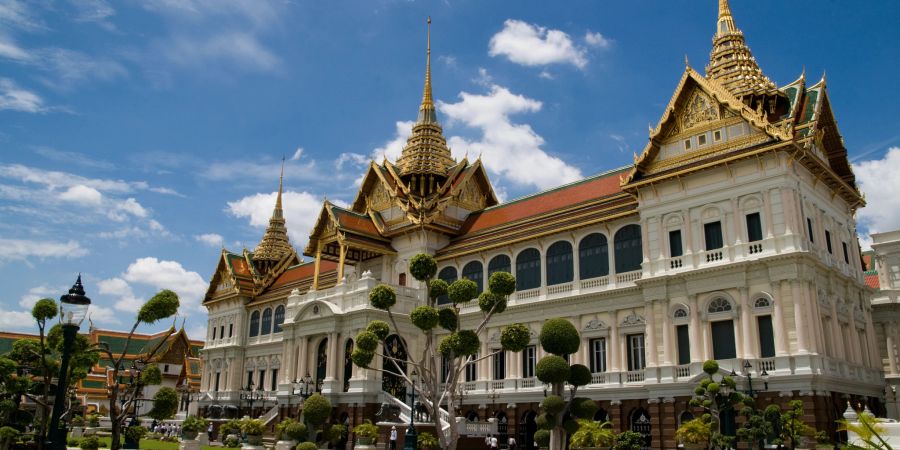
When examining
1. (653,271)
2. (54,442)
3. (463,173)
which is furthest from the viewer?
(463,173)

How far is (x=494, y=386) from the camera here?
35844 millimetres

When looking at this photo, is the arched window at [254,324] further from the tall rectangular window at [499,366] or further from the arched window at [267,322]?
the tall rectangular window at [499,366]

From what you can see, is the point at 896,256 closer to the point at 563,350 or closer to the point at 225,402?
the point at 563,350

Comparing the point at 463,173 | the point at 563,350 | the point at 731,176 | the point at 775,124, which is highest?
the point at 463,173

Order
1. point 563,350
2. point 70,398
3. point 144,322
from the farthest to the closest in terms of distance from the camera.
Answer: point 70,398
point 144,322
point 563,350

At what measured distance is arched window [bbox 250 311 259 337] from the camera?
57031 millimetres

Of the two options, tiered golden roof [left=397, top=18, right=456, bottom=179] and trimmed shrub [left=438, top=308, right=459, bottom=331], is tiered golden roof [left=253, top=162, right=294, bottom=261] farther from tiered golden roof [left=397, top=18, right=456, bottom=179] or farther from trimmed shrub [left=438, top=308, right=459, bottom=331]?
trimmed shrub [left=438, top=308, right=459, bottom=331]

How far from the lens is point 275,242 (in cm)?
6378

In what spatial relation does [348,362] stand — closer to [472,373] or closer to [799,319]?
[472,373]

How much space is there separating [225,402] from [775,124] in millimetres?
43380

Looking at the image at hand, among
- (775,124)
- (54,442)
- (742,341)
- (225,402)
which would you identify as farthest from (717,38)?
(225,402)

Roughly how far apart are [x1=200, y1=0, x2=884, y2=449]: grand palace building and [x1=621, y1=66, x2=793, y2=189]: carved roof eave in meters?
0.07

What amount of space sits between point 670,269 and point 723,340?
3573 mm

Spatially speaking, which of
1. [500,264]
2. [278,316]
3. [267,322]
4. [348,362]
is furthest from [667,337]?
[267,322]
